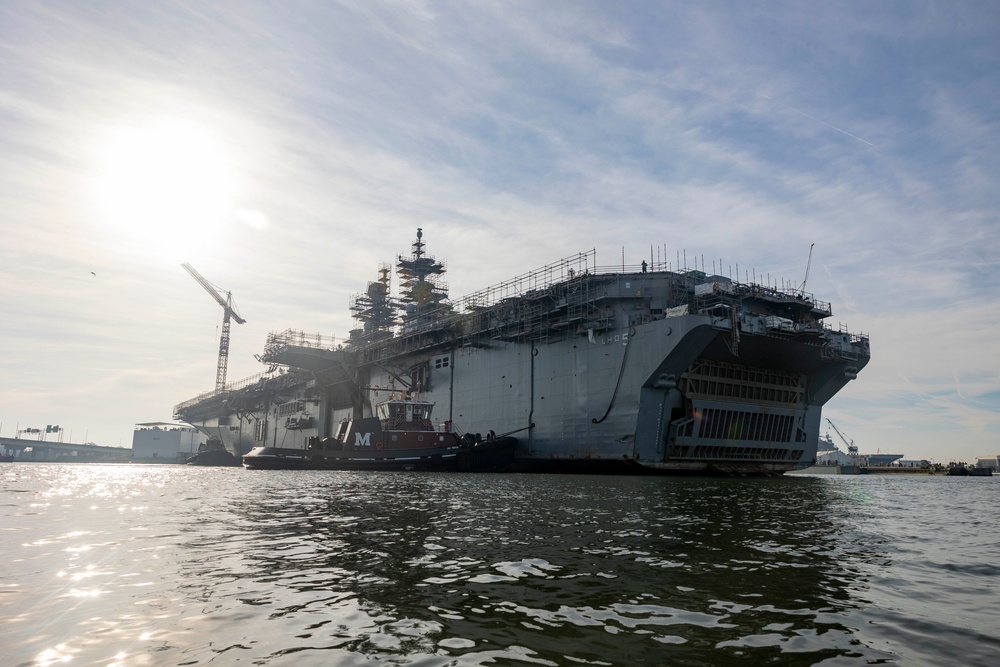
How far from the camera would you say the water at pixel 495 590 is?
19.8 ft

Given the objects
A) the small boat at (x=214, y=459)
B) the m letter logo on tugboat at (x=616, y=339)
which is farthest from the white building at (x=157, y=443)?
the m letter logo on tugboat at (x=616, y=339)

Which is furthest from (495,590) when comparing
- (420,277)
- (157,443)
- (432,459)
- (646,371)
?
(157,443)

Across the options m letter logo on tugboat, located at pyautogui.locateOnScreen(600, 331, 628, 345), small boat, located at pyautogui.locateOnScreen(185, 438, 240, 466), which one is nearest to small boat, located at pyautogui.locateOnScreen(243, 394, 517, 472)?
m letter logo on tugboat, located at pyautogui.locateOnScreen(600, 331, 628, 345)

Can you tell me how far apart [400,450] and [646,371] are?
64.8 ft

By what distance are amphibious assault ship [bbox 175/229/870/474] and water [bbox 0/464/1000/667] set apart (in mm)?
21952

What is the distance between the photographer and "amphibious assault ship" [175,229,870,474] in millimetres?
38906

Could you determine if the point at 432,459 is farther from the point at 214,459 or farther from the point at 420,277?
the point at 214,459

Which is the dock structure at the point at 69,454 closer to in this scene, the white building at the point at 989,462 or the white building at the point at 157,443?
the white building at the point at 157,443

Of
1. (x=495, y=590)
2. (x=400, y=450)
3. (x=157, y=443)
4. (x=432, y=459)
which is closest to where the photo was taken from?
(x=495, y=590)

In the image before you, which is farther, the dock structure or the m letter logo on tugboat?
the dock structure

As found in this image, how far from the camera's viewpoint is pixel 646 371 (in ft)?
126

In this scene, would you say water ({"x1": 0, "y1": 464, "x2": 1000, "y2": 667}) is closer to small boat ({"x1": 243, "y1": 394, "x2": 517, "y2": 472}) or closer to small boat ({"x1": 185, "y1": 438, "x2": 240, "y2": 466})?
small boat ({"x1": 243, "y1": 394, "x2": 517, "y2": 472})

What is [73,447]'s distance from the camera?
579 feet

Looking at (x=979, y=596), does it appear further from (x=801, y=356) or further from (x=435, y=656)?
(x=801, y=356)
